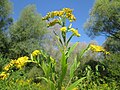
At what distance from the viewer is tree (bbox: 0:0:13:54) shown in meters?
28.3

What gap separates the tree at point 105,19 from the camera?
88.6 feet

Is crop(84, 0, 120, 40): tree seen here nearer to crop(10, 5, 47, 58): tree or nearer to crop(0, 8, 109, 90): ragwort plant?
crop(10, 5, 47, 58): tree

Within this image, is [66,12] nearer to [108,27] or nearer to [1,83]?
[1,83]

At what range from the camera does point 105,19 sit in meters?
27.9

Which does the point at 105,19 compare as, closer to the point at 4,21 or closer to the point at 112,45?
the point at 112,45

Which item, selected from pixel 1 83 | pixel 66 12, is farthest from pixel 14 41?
pixel 66 12

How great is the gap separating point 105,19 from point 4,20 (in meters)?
9.16

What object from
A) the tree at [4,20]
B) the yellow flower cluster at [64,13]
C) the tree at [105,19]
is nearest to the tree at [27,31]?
the tree at [4,20]

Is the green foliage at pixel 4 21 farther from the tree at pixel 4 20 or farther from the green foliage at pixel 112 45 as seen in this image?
the green foliage at pixel 112 45

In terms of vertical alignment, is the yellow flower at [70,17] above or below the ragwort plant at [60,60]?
above

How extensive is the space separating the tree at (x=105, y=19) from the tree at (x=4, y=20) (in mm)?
7267

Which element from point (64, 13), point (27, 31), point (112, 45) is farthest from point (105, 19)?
point (64, 13)

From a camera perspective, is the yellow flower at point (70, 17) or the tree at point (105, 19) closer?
the yellow flower at point (70, 17)

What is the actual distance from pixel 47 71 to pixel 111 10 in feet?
78.6
